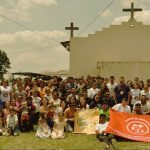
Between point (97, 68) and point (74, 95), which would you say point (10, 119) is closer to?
point (74, 95)

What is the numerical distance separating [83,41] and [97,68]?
6.06 feet

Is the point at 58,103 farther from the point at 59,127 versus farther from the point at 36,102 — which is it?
the point at 59,127

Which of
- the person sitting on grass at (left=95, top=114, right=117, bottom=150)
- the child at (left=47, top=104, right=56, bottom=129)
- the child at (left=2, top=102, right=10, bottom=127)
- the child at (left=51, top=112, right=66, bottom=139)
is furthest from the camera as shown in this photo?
the child at (left=2, top=102, right=10, bottom=127)

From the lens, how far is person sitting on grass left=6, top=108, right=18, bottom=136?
57.8 ft

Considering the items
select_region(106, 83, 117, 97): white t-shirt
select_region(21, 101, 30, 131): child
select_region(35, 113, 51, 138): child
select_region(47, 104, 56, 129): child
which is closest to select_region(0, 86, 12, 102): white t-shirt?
select_region(21, 101, 30, 131): child

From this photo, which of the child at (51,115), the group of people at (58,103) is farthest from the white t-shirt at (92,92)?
the child at (51,115)

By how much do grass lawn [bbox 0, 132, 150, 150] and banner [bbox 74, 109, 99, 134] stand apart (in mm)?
897

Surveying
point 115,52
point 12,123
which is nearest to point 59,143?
point 12,123

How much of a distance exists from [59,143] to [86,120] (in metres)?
2.84

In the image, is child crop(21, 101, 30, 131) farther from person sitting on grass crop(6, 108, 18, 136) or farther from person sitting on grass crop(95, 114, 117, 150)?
person sitting on grass crop(95, 114, 117, 150)

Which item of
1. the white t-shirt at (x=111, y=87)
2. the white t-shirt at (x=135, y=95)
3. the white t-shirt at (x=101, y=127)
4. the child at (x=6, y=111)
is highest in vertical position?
the white t-shirt at (x=111, y=87)

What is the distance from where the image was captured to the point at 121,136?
16.0 metres

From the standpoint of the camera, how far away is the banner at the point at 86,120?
59.7 feet

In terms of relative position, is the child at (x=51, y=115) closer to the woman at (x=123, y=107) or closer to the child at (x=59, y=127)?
the child at (x=59, y=127)
